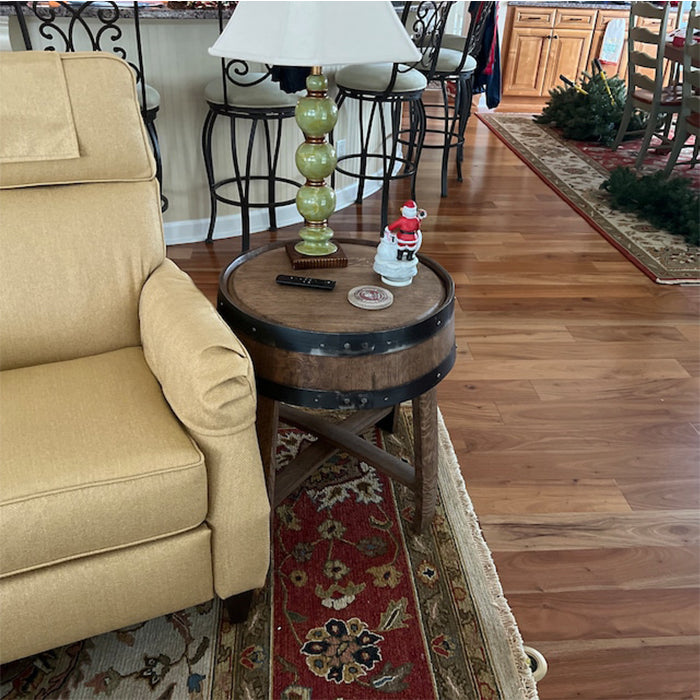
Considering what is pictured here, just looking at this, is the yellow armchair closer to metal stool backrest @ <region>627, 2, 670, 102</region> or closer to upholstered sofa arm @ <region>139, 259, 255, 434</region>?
upholstered sofa arm @ <region>139, 259, 255, 434</region>

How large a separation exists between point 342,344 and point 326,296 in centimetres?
19

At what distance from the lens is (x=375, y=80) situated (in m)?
3.06

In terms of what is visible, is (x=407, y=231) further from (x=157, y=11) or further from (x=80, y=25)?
(x=80, y=25)

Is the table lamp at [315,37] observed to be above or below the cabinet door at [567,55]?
above

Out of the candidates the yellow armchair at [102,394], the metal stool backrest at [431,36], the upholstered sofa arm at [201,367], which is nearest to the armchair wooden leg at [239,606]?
the yellow armchair at [102,394]

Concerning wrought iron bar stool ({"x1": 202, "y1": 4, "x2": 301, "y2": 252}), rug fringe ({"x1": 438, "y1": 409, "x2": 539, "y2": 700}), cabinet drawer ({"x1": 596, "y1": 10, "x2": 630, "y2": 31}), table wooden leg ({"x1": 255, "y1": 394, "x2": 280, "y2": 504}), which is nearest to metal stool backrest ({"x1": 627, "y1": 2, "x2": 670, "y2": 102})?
cabinet drawer ({"x1": 596, "y1": 10, "x2": 630, "y2": 31})

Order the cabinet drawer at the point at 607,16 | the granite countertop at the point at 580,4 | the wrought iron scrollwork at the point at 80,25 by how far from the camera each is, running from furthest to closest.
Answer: the cabinet drawer at the point at 607,16
the granite countertop at the point at 580,4
the wrought iron scrollwork at the point at 80,25

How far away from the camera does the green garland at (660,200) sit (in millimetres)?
3445

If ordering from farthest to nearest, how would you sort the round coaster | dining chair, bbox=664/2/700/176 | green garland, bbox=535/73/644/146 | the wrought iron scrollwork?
green garland, bbox=535/73/644/146 < dining chair, bbox=664/2/700/176 < the wrought iron scrollwork < the round coaster

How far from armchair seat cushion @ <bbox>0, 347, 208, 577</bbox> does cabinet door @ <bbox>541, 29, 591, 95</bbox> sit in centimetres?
610

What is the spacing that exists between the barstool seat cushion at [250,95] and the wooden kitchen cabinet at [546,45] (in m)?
4.22

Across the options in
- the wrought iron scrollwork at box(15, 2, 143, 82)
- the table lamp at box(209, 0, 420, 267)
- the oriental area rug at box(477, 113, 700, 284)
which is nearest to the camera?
the table lamp at box(209, 0, 420, 267)

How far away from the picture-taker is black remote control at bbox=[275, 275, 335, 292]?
146cm

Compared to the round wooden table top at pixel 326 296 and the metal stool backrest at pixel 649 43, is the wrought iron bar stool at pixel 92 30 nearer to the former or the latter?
the round wooden table top at pixel 326 296
